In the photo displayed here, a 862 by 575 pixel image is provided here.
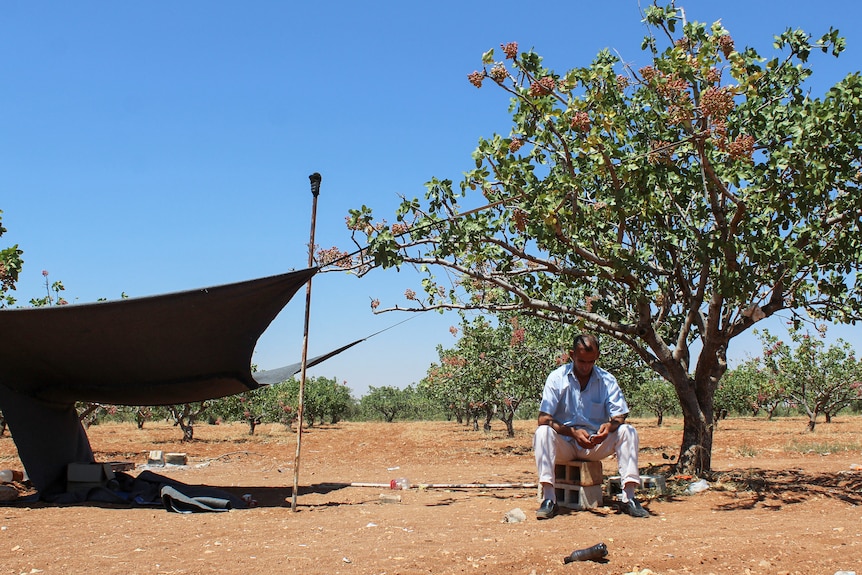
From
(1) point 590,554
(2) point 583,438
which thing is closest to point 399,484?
(2) point 583,438

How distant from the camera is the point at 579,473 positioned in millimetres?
5973

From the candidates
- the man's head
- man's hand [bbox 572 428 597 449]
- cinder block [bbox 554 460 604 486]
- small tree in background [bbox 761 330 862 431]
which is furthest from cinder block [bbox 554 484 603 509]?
small tree in background [bbox 761 330 862 431]

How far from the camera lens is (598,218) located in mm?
7297

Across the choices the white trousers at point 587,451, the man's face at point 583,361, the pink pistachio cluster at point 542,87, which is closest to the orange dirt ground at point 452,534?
the white trousers at point 587,451

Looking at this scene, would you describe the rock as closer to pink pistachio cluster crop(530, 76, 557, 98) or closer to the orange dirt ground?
the orange dirt ground

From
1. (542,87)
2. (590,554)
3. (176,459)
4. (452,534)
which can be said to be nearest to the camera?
(590,554)

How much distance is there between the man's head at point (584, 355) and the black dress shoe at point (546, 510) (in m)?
1.09

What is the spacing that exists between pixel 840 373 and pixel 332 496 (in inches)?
1173

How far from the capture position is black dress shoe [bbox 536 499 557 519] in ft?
18.3

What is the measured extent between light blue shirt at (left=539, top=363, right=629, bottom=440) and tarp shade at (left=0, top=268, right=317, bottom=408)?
2796mm

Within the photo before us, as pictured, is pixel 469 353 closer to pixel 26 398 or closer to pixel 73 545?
pixel 26 398

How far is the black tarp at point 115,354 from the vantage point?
674 centimetres

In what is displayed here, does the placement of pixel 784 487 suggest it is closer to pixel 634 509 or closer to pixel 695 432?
pixel 695 432

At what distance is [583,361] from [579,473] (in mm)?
1005
